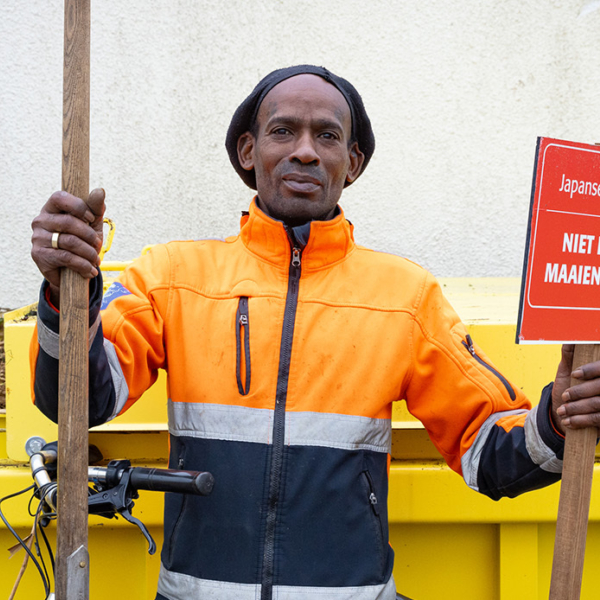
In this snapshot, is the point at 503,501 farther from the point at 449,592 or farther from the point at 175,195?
the point at 175,195

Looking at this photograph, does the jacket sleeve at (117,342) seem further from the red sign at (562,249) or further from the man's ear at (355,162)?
the red sign at (562,249)

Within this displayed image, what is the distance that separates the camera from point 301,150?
155cm

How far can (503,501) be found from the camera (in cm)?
171

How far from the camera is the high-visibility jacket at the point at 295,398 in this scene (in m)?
1.38

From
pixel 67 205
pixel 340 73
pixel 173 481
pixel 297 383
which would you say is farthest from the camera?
pixel 340 73

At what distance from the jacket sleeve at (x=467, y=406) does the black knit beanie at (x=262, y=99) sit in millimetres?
438

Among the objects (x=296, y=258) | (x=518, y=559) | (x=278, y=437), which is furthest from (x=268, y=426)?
(x=518, y=559)

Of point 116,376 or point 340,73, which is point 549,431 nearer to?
Answer: point 116,376

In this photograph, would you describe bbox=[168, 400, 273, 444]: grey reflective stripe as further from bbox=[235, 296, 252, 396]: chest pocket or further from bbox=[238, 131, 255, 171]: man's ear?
bbox=[238, 131, 255, 171]: man's ear

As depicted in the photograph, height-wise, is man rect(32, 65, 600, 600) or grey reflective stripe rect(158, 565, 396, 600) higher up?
man rect(32, 65, 600, 600)

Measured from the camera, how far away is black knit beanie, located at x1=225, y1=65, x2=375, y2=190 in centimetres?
166

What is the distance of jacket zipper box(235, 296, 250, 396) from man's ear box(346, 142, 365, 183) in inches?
19.7

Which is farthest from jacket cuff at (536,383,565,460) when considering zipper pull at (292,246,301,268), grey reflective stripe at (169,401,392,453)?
zipper pull at (292,246,301,268)

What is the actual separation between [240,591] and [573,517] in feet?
2.13
